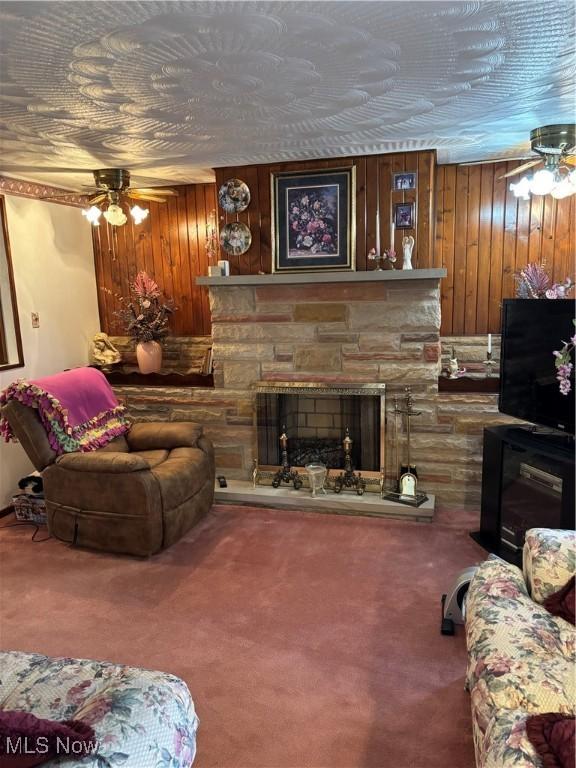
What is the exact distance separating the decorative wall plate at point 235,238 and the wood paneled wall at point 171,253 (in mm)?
631

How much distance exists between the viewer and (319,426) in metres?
4.18

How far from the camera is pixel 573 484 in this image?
269 centimetres

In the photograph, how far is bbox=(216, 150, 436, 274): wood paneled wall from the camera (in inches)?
145

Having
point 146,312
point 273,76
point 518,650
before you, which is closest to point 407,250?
point 273,76

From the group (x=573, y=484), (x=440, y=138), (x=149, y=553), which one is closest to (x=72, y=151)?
(x=440, y=138)

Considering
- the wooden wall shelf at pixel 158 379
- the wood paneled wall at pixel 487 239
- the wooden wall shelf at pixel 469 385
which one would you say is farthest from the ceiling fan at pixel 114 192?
the wooden wall shelf at pixel 469 385

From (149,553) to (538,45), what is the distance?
3056mm

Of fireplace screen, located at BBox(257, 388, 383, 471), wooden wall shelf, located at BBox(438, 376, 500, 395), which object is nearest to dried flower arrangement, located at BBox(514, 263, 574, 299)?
wooden wall shelf, located at BBox(438, 376, 500, 395)

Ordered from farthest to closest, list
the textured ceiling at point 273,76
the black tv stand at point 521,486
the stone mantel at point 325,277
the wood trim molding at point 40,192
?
the wood trim molding at point 40,192 → the stone mantel at point 325,277 → the black tv stand at point 521,486 → the textured ceiling at point 273,76

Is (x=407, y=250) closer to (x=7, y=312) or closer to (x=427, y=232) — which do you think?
(x=427, y=232)

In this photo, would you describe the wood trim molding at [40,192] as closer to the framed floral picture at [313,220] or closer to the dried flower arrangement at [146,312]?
the dried flower arrangement at [146,312]

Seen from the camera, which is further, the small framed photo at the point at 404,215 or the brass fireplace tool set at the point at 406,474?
the brass fireplace tool set at the point at 406,474

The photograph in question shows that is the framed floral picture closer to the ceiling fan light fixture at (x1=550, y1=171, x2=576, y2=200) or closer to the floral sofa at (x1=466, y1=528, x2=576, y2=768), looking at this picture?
the ceiling fan light fixture at (x1=550, y1=171, x2=576, y2=200)

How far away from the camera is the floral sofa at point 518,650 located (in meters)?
1.37
